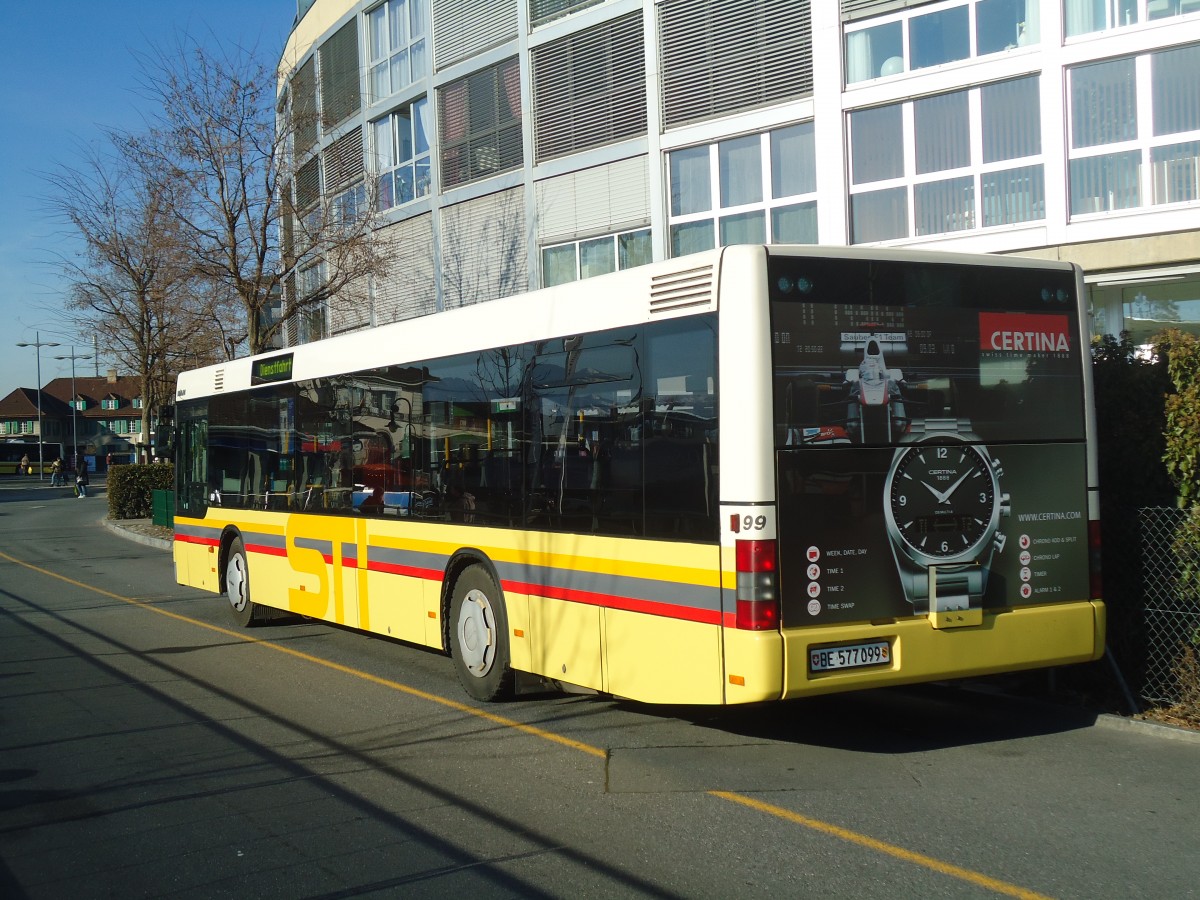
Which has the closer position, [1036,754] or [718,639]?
[718,639]

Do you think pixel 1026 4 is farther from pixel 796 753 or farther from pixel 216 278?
pixel 216 278

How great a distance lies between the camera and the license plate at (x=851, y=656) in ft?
21.9

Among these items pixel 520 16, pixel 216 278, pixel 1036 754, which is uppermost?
pixel 520 16

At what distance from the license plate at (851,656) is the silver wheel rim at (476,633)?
3094 millimetres

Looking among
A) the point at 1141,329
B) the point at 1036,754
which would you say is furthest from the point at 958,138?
the point at 1036,754

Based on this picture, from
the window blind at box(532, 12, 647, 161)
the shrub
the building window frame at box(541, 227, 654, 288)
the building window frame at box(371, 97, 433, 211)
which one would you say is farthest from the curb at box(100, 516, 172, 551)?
the shrub

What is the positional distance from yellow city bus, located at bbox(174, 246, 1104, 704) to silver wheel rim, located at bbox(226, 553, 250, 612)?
17.3ft

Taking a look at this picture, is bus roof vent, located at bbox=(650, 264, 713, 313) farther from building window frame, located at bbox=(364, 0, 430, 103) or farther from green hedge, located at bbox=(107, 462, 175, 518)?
green hedge, located at bbox=(107, 462, 175, 518)

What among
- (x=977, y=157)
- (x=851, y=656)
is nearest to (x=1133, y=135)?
(x=977, y=157)

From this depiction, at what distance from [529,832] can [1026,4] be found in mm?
14524

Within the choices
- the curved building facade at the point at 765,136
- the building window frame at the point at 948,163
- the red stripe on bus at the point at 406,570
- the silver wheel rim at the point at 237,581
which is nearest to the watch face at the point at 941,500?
the red stripe on bus at the point at 406,570

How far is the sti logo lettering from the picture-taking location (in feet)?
24.0

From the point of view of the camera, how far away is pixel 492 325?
30.1ft

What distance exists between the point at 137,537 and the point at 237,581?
55.5 ft
